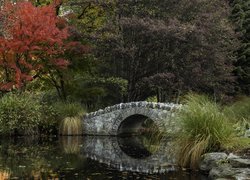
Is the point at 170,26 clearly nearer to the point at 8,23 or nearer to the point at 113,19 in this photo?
the point at 113,19

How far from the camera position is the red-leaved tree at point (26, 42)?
743 inches

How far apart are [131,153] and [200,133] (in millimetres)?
4297

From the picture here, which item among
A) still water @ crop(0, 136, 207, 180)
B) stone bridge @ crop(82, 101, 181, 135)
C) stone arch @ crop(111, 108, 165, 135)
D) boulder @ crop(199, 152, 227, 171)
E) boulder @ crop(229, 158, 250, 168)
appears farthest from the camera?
stone bridge @ crop(82, 101, 181, 135)

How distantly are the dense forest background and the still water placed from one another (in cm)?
382

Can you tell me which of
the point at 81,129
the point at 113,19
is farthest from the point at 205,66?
the point at 81,129

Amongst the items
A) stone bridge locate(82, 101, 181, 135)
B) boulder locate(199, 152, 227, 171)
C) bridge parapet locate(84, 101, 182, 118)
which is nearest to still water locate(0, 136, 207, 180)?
boulder locate(199, 152, 227, 171)

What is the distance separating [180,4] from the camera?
21188mm

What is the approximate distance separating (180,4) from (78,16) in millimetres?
5581

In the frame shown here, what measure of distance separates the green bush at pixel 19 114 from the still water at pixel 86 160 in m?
1.07

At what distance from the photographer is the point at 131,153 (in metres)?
15.4

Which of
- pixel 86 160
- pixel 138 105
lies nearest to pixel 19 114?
pixel 138 105

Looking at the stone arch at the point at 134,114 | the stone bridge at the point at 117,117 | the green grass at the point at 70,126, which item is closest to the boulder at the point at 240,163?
the stone arch at the point at 134,114

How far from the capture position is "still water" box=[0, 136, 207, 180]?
11133 mm

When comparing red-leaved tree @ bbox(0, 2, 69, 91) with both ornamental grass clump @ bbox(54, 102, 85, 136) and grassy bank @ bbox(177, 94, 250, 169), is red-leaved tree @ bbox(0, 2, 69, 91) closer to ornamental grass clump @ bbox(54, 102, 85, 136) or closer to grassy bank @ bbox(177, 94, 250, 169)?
ornamental grass clump @ bbox(54, 102, 85, 136)
